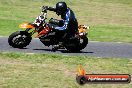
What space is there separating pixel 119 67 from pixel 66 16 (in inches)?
154

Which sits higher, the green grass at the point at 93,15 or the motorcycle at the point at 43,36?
the motorcycle at the point at 43,36

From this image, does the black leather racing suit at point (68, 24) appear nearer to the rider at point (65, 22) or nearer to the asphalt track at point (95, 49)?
the rider at point (65, 22)

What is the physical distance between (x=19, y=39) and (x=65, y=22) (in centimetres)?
196

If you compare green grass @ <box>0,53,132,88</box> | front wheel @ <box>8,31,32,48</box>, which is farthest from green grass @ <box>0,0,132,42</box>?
green grass @ <box>0,53,132,88</box>

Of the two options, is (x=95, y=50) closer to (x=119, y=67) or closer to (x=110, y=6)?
(x=119, y=67)

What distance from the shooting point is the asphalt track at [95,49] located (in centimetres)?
1565

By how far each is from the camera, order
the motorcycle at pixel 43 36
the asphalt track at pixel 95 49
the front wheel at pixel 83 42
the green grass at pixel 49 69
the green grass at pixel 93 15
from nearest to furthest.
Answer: the green grass at pixel 49 69 < the asphalt track at pixel 95 49 < the motorcycle at pixel 43 36 < the front wheel at pixel 83 42 < the green grass at pixel 93 15

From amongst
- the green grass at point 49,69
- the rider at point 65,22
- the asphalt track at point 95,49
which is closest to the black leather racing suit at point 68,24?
the rider at point 65,22

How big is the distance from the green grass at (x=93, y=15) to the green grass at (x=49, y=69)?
241 inches

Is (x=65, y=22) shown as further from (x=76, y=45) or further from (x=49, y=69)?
(x=49, y=69)

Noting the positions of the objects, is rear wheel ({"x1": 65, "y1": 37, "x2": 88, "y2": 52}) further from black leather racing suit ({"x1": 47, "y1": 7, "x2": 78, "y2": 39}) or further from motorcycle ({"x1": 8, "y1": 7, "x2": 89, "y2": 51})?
black leather racing suit ({"x1": 47, "y1": 7, "x2": 78, "y2": 39})

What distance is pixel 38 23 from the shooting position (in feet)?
52.5

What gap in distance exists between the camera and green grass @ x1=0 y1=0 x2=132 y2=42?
22.3m

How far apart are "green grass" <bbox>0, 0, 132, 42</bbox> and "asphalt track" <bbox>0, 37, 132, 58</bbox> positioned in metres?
1.79
